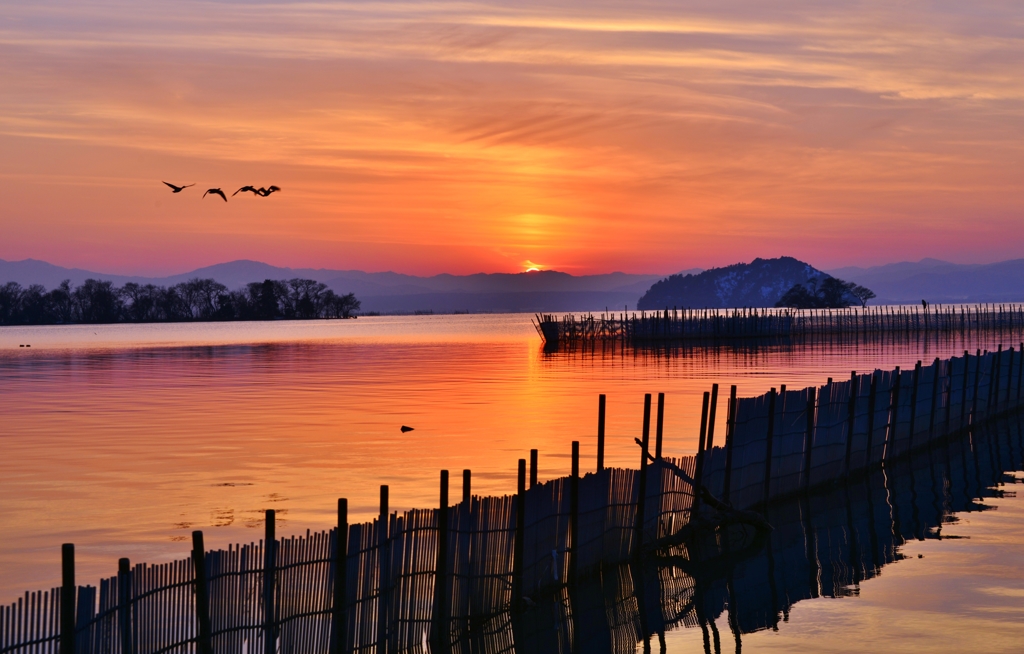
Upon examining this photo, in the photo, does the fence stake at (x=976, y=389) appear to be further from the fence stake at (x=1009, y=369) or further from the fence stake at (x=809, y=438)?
the fence stake at (x=809, y=438)

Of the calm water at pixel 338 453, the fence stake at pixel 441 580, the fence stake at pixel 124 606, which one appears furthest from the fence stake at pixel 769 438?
the fence stake at pixel 124 606

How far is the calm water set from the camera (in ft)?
41.7

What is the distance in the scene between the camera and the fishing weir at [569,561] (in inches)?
321

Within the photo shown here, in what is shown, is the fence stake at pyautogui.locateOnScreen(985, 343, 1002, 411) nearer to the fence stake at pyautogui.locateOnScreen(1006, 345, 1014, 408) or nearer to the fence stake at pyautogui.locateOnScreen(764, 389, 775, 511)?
the fence stake at pyautogui.locateOnScreen(1006, 345, 1014, 408)

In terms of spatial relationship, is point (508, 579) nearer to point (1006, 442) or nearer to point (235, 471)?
point (235, 471)

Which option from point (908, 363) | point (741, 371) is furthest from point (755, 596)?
point (908, 363)

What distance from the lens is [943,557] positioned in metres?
14.1

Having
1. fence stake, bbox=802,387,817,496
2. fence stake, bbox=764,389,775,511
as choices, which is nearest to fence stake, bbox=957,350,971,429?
fence stake, bbox=802,387,817,496

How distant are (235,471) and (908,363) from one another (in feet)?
128

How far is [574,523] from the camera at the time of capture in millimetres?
12195

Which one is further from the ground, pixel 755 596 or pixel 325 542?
pixel 325 542

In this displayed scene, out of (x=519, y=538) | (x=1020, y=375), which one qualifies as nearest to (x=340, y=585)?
(x=519, y=538)

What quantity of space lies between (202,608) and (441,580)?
267 cm

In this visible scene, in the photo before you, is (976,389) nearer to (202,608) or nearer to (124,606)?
(202,608)
